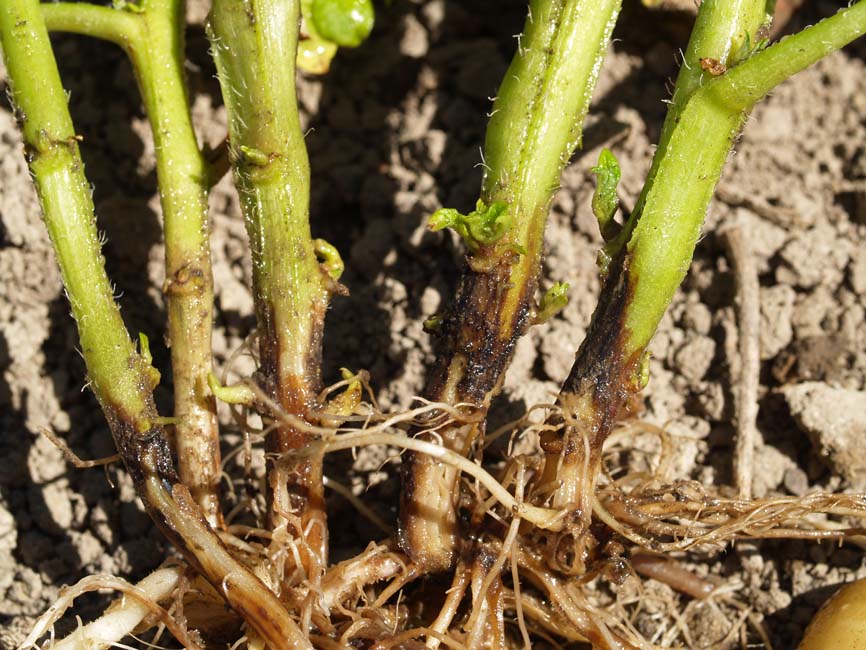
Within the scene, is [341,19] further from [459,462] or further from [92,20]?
[459,462]

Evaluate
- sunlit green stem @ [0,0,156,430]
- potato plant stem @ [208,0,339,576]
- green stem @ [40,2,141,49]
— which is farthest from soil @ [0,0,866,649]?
green stem @ [40,2,141,49]

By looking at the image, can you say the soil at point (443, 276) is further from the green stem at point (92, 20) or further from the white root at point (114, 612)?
the green stem at point (92, 20)

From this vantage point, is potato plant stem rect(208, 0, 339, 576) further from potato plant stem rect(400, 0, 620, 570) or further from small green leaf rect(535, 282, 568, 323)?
small green leaf rect(535, 282, 568, 323)

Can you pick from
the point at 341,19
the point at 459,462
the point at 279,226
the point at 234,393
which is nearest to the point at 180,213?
the point at 279,226

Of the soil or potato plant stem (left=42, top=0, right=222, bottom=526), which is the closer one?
potato plant stem (left=42, top=0, right=222, bottom=526)

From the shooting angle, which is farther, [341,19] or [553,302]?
[341,19]
